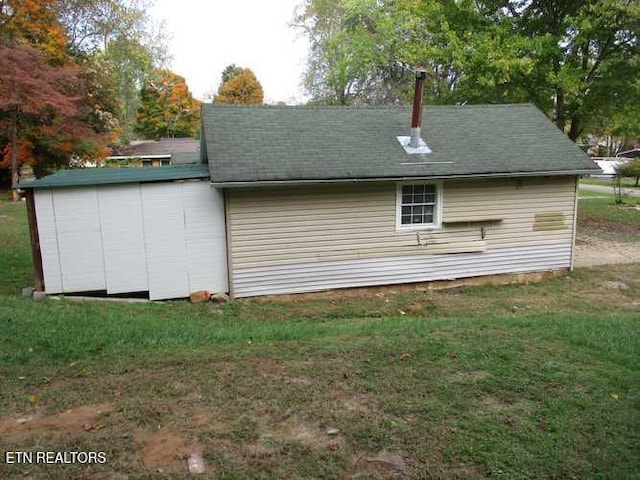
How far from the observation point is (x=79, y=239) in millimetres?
8453

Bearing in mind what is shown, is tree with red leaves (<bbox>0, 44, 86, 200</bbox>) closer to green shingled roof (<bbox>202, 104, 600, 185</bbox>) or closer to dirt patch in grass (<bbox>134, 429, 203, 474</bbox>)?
green shingled roof (<bbox>202, 104, 600, 185</bbox>)

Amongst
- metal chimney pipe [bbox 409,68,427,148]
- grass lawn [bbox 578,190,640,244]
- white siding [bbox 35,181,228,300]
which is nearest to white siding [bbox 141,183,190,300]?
white siding [bbox 35,181,228,300]

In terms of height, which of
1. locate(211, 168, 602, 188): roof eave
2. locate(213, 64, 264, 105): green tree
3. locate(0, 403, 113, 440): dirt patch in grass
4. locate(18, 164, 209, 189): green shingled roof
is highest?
locate(213, 64, 264, 105): green tree

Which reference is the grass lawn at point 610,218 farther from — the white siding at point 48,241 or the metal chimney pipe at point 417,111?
the white siding at point 48,241

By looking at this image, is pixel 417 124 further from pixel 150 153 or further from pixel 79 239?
pixel 150 153

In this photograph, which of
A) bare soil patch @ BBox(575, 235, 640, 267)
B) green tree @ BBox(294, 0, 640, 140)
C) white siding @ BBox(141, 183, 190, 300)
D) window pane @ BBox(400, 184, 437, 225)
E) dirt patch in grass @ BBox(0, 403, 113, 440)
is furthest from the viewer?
green tree @ BBox(294, 0, 640, 140)

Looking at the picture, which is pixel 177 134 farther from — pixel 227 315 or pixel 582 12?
pixel 227 315

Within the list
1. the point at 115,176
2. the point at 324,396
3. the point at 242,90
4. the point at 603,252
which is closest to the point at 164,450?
the point at 324,396

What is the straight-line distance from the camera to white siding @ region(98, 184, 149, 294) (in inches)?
335

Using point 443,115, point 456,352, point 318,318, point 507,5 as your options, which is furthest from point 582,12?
point 456,352

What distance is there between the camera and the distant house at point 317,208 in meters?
8.55

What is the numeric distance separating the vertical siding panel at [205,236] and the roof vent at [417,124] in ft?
13.5

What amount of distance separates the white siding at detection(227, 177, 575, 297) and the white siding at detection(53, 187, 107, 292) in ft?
7.42

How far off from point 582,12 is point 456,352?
1548cm
